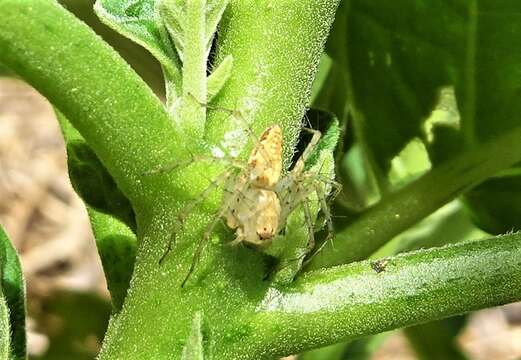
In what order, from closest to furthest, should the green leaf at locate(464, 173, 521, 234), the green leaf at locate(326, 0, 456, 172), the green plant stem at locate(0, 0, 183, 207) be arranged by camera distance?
1. the green plant stem at locate(0, 0, 183, 207)
2. the green leaf at locate(326, 0, 456, 172)
3. the green leaf at locate(464, 173, 521, 234)

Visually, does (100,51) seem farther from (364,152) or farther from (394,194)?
(364,152)

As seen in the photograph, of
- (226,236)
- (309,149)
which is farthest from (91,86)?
(309,149)

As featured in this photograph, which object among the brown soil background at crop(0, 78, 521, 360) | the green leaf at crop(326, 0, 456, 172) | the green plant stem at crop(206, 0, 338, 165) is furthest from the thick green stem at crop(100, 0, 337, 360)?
the brown soil background at crop(0, 78, 521, 360)

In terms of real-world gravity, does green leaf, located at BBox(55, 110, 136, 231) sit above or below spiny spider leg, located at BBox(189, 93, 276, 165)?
below

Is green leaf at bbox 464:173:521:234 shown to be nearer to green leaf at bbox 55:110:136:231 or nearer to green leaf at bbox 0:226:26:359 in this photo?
green leaf at bbox 55:110:136:231

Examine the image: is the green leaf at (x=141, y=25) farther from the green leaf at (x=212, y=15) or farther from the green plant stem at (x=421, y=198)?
the green plant stem at (x=421, y=198)

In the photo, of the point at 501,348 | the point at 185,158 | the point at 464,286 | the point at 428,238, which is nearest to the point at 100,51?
the point at 185,158
